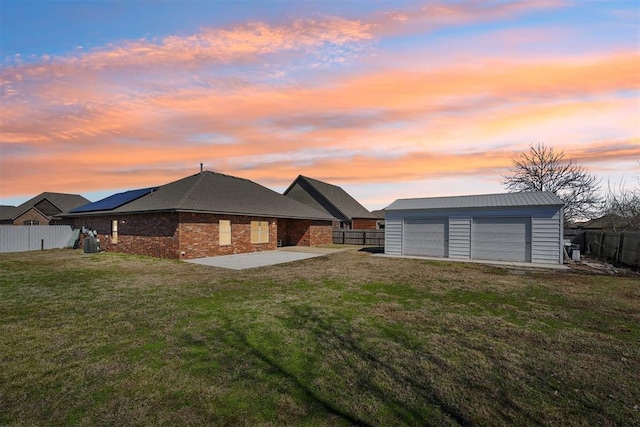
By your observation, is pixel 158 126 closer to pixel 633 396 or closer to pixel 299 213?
pixel 299 213

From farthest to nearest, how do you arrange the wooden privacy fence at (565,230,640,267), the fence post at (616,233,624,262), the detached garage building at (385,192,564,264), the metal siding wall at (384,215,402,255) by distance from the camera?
the metal siding wall at (384,215,402,255)
the fence post at (616,233,624,262)
the detached garage building at (385,192,564,264)
the wooden privacy fence at (565,230,640,267)

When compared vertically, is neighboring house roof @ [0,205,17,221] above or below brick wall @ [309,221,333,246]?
above

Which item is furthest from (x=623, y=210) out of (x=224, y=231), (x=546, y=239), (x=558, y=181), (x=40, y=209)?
(x=40, y=209)

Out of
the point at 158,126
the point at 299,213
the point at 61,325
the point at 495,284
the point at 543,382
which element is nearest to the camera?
the point at 543,382

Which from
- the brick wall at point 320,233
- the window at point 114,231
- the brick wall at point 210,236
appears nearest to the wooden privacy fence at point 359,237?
the brick wall at point 320,233

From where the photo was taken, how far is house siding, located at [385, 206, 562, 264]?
48.9 ft

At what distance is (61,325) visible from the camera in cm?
603

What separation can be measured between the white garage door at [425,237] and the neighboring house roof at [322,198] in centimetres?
1382

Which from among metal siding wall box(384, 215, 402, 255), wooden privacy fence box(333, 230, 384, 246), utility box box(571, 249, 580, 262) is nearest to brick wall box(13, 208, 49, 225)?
wooden privacy fence box(333, 230, 384, 246)

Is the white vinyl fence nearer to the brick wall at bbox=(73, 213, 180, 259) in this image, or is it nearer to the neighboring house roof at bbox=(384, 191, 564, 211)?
the brick wall at bbox=(73, 213, 180, 259)

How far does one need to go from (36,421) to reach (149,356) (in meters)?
1.52

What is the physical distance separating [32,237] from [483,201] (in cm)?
3012

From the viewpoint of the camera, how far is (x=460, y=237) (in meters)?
17.1

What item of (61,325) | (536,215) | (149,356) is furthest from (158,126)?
(536,215)
